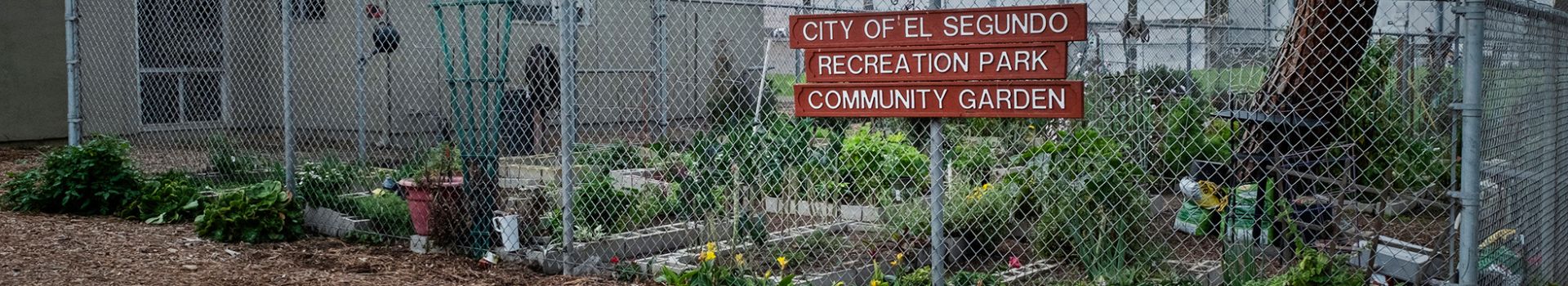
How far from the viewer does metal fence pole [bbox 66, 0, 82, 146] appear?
29.9 ft

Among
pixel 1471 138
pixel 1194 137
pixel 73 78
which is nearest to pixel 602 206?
pixel 1194 137

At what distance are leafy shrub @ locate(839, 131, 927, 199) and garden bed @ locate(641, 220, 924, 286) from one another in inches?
45.0

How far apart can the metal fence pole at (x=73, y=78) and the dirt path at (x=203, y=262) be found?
1.80m

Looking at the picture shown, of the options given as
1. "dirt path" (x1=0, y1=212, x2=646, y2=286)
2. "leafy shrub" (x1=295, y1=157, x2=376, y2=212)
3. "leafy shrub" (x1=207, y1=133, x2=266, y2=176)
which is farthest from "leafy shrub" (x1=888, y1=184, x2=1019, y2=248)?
"leafy shrub" (x1=207, y1=133, x2=266, y2=176)

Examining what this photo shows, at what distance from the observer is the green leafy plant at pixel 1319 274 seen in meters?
4.93

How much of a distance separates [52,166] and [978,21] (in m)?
6.38

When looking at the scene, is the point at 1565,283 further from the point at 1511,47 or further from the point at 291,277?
the point at 291,277

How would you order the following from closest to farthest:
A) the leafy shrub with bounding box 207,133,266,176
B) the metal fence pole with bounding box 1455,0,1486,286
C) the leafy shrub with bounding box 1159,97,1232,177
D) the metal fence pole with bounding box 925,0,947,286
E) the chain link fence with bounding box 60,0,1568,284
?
the metal fence pole with bounding box 1455,0,1486,286 → the metal fence pole with bounding box 925,0,947,286 → the chain link fence with bounding box 60,0,1568,284 → the leafy shrub with bounding box 1159,97,1232,177 → the leafy shrub with bounding box 207,133,266,176

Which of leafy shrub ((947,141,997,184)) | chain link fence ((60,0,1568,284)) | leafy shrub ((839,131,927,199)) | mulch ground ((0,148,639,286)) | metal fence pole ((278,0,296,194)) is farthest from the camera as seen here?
leafy shrub ((839,131,927,199))

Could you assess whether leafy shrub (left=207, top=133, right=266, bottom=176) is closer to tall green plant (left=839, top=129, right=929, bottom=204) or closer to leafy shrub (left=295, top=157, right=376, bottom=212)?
leafy shrub (left=295, top=157, right=376, bottom=212)

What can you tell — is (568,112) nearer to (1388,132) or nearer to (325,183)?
(325,183)

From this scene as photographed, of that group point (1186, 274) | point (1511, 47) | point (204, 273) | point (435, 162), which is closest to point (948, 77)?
point (1186, 274)

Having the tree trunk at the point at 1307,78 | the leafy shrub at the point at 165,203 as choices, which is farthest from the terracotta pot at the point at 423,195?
the tree trunk at the point at 1307,78

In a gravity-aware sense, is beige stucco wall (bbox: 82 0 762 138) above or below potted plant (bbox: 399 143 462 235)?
above
